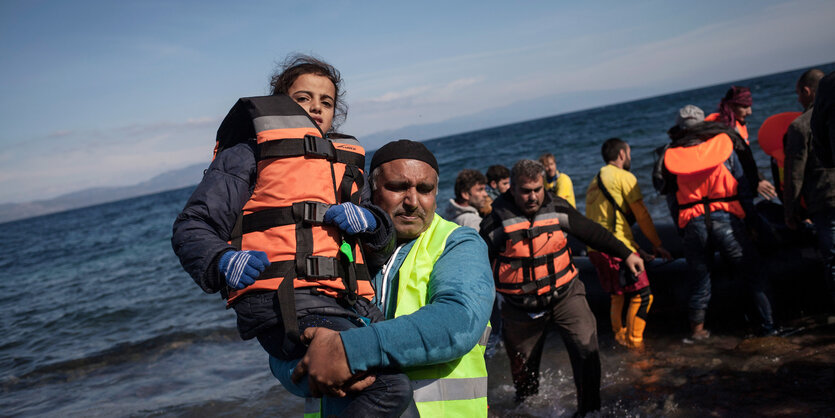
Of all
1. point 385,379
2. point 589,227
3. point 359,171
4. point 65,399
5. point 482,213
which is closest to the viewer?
point 385,379

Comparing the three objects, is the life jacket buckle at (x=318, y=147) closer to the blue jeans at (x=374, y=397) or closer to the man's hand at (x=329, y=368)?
the blue jeans at (x=374, y=397)

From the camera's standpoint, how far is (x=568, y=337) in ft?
14.4

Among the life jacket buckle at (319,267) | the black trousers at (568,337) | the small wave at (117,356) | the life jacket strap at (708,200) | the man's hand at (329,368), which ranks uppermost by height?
the life jacket buckle at (319,267)

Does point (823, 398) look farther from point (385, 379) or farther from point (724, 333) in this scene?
point (385, 379)

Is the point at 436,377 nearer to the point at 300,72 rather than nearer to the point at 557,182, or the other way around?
the point at 300,72

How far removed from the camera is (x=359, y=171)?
2498 millimetres

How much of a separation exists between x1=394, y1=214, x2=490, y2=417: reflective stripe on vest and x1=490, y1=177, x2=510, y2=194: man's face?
476 centimetres

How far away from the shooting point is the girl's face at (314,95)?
2.79 metres

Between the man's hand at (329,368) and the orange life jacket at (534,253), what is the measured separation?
2955 millimetres

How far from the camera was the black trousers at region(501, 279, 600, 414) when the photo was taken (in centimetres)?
431

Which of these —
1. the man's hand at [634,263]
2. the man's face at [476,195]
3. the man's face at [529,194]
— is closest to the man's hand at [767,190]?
the man's hand at [634,263]

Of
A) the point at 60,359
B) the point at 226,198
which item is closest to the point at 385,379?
the point at 226,198

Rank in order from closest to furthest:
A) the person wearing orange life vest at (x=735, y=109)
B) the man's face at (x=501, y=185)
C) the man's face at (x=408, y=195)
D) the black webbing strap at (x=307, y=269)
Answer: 1. the black webbing strap at (x=307, y=269)
2. the man's face at (x=408, y=195)
3. the person wearing orange life vest at (x=735, y=109)
4. the man's face at (x=501, y=185)

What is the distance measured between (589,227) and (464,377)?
3.00 metres
